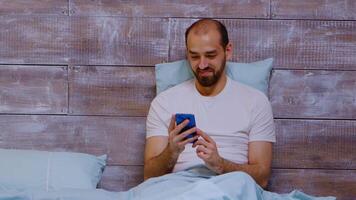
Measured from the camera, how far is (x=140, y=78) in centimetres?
217

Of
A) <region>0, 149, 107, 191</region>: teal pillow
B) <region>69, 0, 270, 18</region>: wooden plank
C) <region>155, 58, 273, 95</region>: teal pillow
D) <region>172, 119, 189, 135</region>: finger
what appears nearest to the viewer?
<region>172, 119, 189, 135</region>: finger

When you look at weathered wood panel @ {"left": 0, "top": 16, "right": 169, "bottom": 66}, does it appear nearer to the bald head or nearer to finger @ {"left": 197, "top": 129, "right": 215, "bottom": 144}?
the bald head

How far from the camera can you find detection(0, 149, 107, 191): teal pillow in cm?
189

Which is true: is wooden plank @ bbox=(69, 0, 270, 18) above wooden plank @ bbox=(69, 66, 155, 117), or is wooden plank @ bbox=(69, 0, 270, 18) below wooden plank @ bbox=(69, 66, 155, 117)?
above

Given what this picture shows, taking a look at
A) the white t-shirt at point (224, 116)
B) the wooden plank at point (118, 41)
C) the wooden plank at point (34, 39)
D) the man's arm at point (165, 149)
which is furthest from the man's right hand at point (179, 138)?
the wooden plank at point (34, 39)

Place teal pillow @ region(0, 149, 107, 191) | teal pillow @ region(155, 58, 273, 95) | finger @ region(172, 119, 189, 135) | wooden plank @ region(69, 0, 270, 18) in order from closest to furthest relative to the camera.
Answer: finger @ region(172, 119, 189, 135)
teal pillow @ region(0, 149, 107, 191)
teal pillow @ region(155, 58, 273, 95)
wooden plank @ region(69, 0, 270, 18)

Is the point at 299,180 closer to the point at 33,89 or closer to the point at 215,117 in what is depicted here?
the point at 215,117

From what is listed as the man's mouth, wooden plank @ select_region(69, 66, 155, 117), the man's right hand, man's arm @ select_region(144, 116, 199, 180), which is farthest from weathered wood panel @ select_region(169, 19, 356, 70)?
the man's right hand

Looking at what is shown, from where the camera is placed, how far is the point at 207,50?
1908 millimetres

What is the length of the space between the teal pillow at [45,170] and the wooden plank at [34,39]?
369 mm

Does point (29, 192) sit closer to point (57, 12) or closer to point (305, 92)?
point (57, 12)

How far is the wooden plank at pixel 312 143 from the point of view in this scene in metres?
2.18

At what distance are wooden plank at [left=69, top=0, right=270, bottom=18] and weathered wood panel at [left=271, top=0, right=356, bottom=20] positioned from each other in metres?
0.04

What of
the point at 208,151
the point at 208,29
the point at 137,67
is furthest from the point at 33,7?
the point at 208,151
